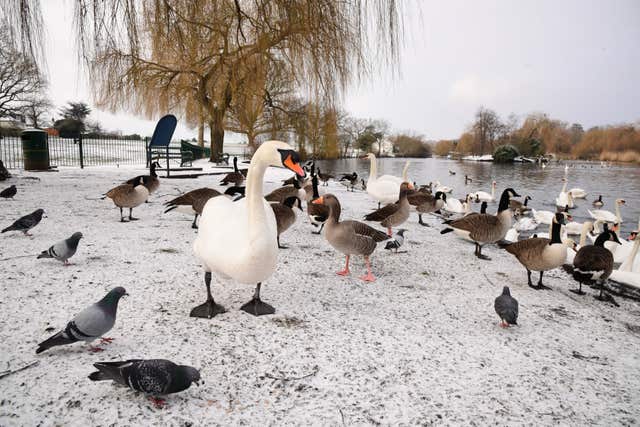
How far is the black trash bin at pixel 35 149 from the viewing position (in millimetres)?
13000

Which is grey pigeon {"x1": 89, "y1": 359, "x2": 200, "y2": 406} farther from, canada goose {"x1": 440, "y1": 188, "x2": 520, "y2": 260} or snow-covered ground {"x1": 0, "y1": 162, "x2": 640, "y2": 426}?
canada goose {"x1": 440, "y1": 188, "x2": 520, "y2": 260}

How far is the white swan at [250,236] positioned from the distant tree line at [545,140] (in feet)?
147

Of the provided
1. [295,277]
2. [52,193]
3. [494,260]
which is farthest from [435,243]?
[52,193]

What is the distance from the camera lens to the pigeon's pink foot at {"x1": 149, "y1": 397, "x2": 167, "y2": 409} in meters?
1.84

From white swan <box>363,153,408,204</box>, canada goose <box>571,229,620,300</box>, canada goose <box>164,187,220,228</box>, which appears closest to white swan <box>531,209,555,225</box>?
white swan <box>363,153,408,204</box>

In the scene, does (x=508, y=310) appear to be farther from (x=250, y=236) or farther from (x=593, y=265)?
→ (x=250, y=236)

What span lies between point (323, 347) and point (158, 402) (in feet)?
3.52

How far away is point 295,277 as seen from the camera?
383 cm

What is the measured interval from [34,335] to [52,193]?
24.1 feet

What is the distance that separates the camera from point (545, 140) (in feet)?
197

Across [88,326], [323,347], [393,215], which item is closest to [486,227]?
[393,215]

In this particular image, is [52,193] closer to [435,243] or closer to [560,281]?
[435,243]

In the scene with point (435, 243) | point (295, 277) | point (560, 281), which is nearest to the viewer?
point (295, 277)

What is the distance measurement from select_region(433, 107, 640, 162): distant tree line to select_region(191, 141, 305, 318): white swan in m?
44.9
